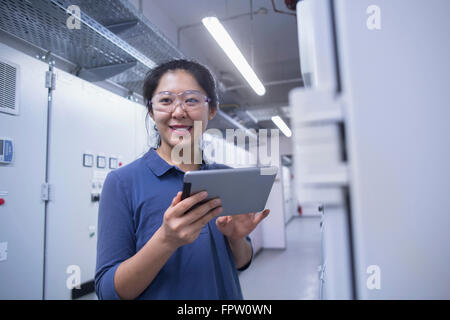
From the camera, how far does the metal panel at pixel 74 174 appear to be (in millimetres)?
2084

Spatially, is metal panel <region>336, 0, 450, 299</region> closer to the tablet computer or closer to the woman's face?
the tablet computer

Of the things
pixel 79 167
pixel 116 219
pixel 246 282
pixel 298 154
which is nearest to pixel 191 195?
pixel 116 219

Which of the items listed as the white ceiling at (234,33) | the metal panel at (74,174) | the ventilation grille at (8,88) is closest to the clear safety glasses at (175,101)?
the ventilation grille at (8,88)

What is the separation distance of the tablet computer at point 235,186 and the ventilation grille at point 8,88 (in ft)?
6.13

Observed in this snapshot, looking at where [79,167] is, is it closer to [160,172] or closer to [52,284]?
[52,284]

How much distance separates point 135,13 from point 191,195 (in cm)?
196

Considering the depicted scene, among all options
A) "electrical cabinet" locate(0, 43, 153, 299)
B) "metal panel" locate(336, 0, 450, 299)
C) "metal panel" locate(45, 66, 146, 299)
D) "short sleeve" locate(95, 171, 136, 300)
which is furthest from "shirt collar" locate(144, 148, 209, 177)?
"metal panel" locate(45, 66, 146, 299)

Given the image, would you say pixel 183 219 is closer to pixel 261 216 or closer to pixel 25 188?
pixel 261 216

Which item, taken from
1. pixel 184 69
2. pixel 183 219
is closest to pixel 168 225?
pixel 183 219

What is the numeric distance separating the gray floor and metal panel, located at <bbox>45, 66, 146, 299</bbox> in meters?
2.02

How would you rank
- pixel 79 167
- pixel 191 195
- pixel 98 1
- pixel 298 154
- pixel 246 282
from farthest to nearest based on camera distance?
pixel 246 282 < pixel 79 167 < pixel 98 1 < pixel 191 195 < pixel 298 154

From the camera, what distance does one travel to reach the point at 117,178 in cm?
78

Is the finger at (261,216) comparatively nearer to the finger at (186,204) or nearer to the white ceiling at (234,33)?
the finger at (186,204)

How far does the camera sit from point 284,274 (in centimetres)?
410
